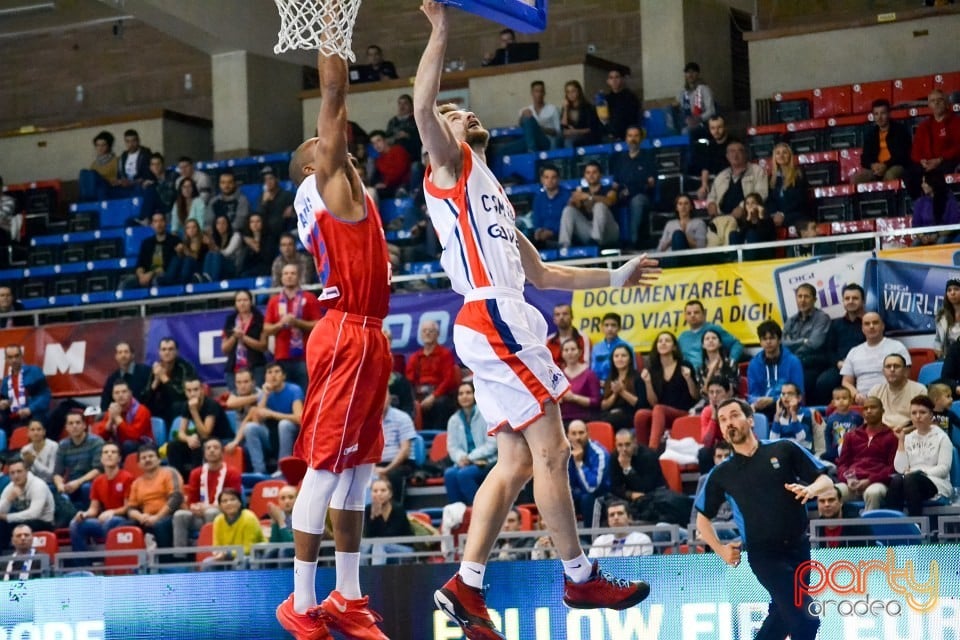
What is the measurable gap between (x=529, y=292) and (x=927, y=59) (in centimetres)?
690

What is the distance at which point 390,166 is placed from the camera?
62.7ft

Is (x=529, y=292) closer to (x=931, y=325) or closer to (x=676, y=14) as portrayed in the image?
(x=931, y=325)

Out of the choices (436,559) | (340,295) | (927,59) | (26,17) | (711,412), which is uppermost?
(26,17)

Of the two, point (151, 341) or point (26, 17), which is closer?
point (151, 341)

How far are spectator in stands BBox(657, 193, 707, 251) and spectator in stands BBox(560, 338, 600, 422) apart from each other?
2.14 m

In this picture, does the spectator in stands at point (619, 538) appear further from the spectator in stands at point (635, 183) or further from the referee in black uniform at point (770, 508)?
the spectator in stands at point (635, 183)

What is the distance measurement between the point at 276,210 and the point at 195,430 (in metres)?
3.82

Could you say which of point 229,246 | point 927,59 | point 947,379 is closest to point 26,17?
point 229,246

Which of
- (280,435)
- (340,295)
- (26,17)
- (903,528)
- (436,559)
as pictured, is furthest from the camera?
(26,17)

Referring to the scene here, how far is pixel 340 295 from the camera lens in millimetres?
6836

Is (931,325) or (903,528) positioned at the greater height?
(931,325)

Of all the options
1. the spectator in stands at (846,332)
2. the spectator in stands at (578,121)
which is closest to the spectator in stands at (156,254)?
the spectator in stands at (578,121)

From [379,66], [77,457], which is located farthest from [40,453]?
[379,66]

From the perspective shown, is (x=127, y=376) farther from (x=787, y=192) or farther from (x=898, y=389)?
(x=898, y=389)
